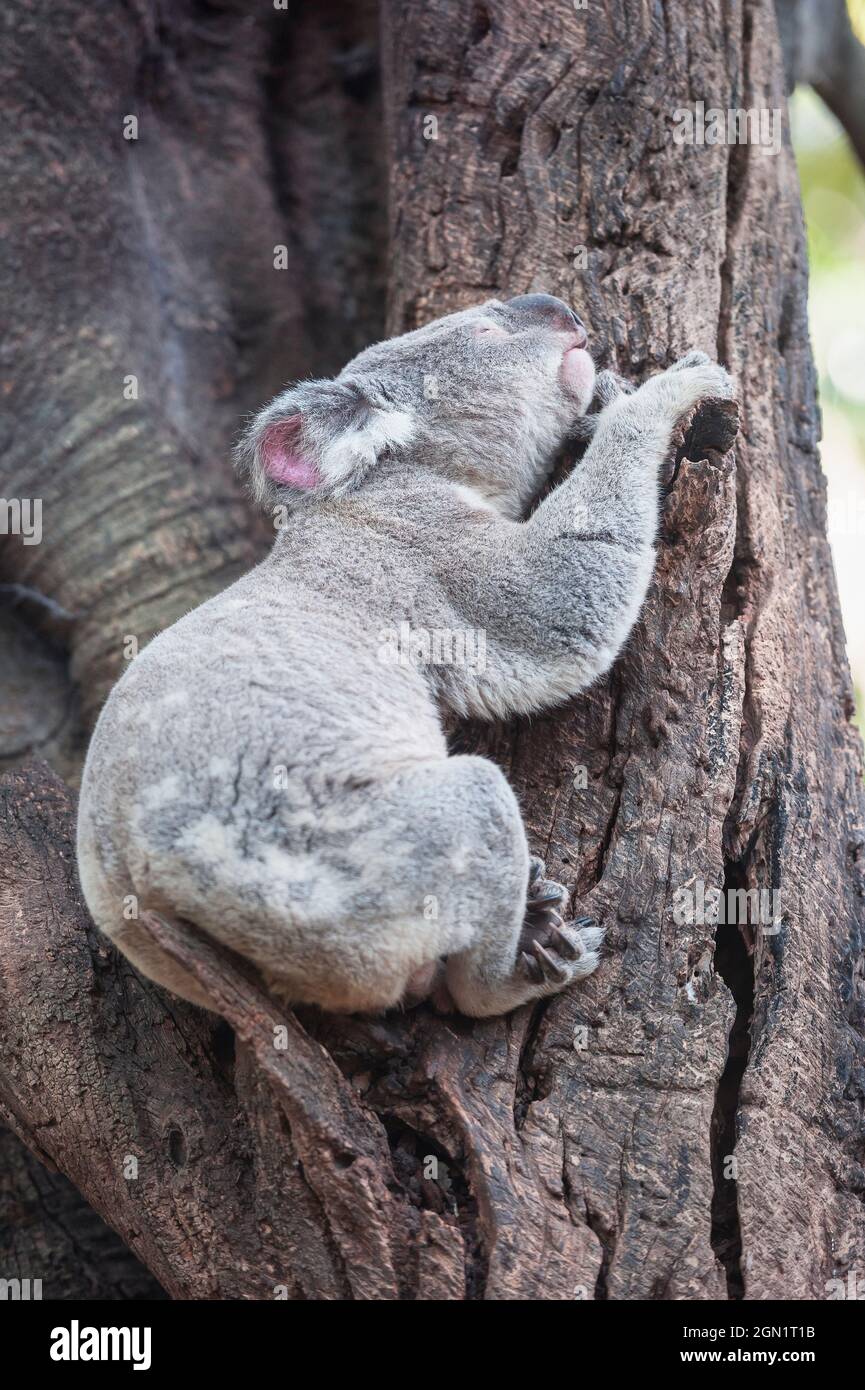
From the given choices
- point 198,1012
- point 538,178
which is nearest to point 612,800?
point 198,1012

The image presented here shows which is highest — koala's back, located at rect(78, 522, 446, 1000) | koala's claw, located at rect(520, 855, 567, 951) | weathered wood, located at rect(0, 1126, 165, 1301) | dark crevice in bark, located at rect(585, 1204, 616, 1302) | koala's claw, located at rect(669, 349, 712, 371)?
koala's claw, located at rect(669, 349, 712, 371)

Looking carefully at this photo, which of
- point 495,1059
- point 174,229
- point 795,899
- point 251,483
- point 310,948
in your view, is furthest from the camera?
point 174,229

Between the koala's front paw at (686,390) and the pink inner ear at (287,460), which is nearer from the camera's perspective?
the koala's front paw at (686,390)

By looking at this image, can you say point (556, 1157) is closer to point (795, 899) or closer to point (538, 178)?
point (795, 899)

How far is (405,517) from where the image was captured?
412 cm

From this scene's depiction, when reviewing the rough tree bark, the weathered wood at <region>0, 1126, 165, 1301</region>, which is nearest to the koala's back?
the rough tree bark

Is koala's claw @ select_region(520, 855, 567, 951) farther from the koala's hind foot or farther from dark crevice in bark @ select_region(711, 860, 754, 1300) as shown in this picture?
dark crevice in bark @ select_region(711, 860, 754, 1300)

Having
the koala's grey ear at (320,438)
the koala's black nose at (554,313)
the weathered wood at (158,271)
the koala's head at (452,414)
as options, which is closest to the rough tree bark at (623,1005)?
the koala's black nose at (554,313)

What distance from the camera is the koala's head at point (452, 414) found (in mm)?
4223

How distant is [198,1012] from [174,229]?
436 cm

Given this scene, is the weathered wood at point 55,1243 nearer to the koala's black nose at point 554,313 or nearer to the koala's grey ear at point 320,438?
the koala's grey ear at point 320,438

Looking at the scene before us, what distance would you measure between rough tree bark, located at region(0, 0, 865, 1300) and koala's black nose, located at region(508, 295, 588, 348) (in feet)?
0.52

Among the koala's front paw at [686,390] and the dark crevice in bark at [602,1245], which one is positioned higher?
the koala's front paw at [686,390]

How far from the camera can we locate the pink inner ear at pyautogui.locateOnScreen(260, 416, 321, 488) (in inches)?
167
